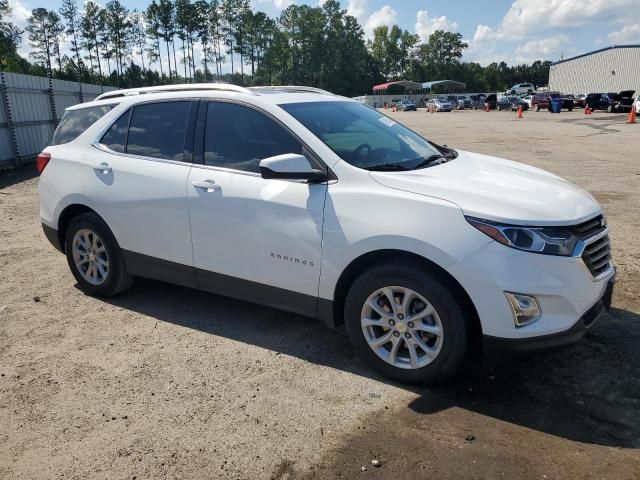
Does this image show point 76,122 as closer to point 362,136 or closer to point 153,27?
point 362,136

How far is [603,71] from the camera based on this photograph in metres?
66.4

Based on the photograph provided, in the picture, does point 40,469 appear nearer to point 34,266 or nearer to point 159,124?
point 159,124

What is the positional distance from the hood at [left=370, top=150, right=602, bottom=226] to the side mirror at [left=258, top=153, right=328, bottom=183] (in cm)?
41

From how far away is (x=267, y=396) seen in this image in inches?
136

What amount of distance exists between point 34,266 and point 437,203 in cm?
493

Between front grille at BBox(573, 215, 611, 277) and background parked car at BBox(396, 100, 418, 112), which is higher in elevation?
front grille at BBox(573, 215, 611, 277)

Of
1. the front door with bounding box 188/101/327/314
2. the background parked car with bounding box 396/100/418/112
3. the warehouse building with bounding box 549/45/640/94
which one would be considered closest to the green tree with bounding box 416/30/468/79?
the warehouse building with bounding box 549/45/640/94

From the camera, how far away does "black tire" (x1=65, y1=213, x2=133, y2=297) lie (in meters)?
4.81

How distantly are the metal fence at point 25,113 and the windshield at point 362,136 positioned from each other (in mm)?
12735

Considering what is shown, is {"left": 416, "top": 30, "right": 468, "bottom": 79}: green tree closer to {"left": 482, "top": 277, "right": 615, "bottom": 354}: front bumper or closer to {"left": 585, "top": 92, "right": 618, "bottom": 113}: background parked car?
{"left": 585, "top": 92, "right": 618, "bottom": 113}: background parked car

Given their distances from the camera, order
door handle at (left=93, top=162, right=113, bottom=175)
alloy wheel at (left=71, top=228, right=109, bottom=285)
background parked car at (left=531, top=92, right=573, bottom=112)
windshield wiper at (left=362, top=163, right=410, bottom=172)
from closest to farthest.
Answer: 1. windshield wiper at (left=362, top=163, right=410, bottom=172)
2. door handle at (left=93, top=162, right=113, bottom=175)
3. alloy wheel at (left=71, top=228, right=109, bottom=285)
4. background parked car at (left=531, top=92, right=573, bottom=112)

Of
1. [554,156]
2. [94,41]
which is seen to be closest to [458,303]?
[554,156]

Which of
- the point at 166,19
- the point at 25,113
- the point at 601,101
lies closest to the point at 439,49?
the point at 166,19

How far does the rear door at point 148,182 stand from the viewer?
14.1 ft
